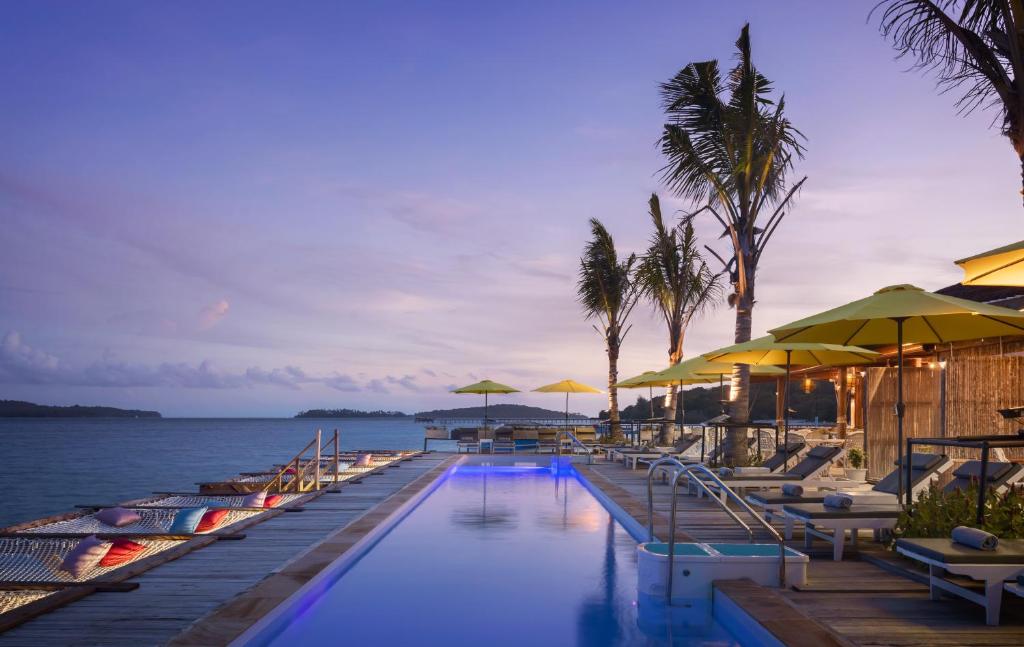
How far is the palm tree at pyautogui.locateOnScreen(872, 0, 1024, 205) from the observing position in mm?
6035

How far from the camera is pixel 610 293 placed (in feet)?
71.9

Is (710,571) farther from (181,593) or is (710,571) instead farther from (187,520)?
(187,520)

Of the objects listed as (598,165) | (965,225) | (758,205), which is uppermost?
(598,165)

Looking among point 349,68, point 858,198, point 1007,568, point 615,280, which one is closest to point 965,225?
point 858,198

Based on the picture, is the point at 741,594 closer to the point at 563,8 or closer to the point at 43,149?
the point at 563,8

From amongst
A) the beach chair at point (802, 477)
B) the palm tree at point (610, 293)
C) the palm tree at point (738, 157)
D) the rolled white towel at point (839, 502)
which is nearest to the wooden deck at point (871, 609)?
the rolled white towel at point (839, 502)

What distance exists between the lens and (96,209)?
19.4 meters

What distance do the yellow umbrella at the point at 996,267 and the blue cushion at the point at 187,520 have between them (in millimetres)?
9983

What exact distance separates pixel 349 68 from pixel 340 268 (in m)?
9.86

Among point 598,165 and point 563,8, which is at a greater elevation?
point 563,8

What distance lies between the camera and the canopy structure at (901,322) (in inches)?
225

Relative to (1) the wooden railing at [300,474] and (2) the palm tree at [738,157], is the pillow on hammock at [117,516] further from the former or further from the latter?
(2) the palm tree at [738,157]

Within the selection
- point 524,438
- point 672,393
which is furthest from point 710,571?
point 524,438

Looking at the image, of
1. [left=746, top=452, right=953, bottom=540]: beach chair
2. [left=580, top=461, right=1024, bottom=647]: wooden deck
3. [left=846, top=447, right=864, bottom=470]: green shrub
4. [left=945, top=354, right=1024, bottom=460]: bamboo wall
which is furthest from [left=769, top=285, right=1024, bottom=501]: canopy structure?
[left=846, top=447, right=864, bottom=470]: green shrub
